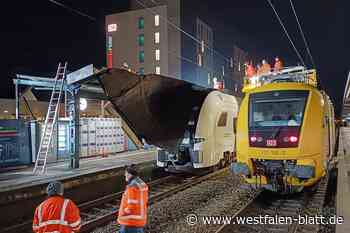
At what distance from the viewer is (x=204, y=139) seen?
43.3ft

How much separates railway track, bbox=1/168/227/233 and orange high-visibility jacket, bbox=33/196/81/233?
11.4ft

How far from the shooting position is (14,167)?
48.0 feet

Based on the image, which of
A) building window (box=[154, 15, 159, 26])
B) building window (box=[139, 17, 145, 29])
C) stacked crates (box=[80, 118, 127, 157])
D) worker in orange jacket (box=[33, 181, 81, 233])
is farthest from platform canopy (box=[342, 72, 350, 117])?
worker in orange jacket (box=[33, 181, 81, 233])

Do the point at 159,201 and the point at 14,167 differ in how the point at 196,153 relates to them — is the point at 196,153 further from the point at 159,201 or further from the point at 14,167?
the point at 14,167

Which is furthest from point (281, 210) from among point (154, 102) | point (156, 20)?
point (156, 20)

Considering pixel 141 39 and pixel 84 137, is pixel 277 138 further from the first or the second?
pixel 141 39

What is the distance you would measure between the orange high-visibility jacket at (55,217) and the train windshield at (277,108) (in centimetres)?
605

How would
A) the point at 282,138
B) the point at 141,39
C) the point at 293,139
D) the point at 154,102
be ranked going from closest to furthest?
the point at 293,139, the point at 282,138, the point at 154,102, the point at 141,39

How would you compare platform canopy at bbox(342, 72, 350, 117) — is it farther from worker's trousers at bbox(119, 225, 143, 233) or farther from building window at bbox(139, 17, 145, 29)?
worker's trousers at bbox(119, 225, 143, 233)

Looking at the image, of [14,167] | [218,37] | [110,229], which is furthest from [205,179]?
[218,37]

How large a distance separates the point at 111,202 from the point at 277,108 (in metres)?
5.26

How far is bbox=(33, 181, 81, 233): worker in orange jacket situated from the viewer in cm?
436

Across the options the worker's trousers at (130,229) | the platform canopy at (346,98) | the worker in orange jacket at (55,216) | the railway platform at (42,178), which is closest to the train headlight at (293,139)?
the worker's trousers at (130,229)

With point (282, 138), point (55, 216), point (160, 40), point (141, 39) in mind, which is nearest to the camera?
point (55, 216)
